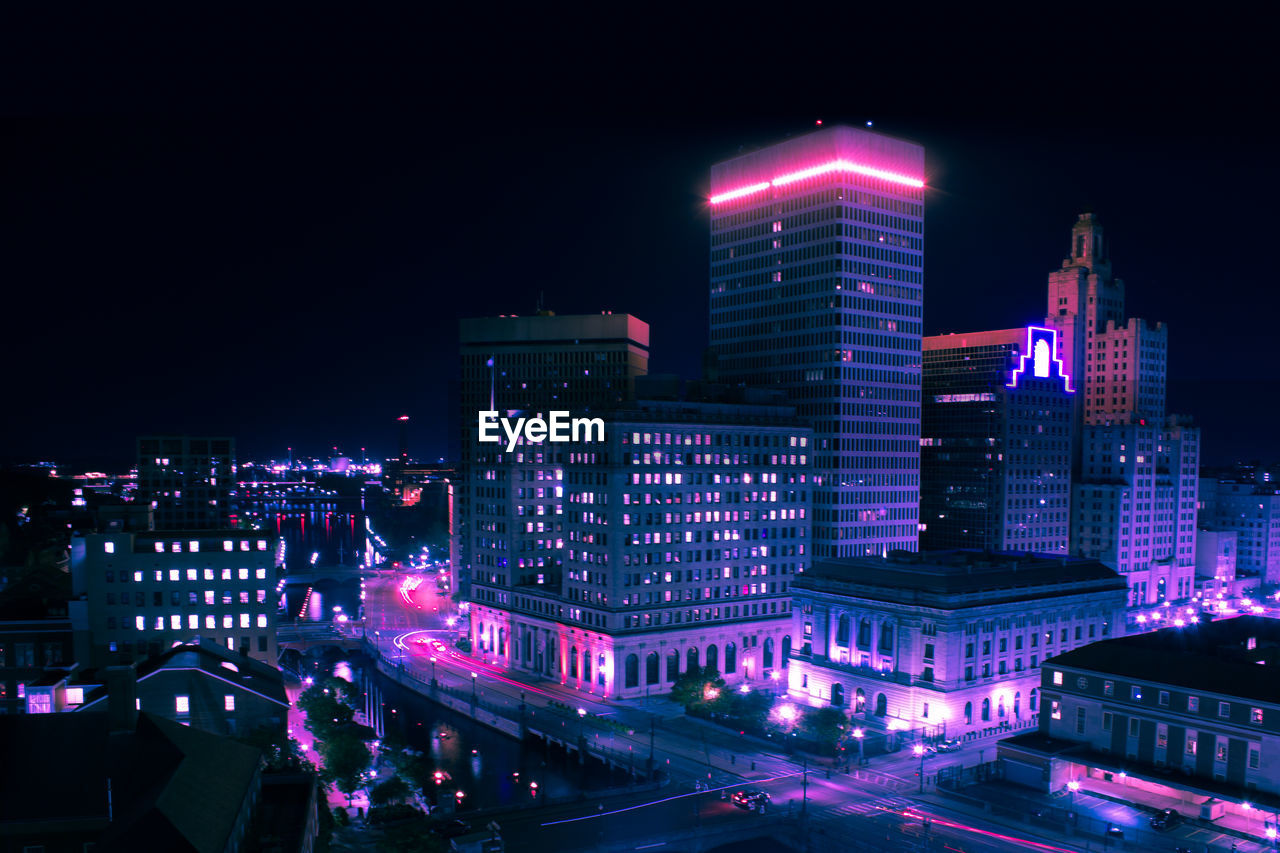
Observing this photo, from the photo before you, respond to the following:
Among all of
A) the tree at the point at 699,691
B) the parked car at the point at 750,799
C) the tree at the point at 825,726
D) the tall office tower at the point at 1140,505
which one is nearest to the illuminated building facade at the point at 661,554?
the tree at the point at 699,691

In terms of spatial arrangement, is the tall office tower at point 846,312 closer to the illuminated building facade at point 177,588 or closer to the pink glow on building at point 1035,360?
the pink glow on building at point 1035,360

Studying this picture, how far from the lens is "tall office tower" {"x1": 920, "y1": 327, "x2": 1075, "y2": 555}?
585 ft

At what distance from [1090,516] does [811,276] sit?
271 ft

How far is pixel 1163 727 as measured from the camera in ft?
293

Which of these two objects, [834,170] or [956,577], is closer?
[956,577]

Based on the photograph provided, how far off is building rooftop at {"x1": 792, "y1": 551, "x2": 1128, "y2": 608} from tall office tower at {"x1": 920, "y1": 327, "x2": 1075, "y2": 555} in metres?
43.4

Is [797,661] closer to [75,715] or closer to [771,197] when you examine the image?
[771,197]

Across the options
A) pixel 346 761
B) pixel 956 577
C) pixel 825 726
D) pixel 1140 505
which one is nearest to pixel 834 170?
pixel 956 577

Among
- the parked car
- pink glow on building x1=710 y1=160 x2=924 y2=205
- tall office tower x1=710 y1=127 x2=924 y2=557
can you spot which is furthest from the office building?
pink glow on building x1=710 y1=160 x2=924 y2=205

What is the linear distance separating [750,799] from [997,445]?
114364 mm

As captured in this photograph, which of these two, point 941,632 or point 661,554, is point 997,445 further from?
point 661,554

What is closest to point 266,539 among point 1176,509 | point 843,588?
point 843,588

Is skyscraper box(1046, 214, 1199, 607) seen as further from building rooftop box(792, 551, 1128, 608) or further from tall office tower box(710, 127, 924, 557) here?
building rooftop box(792, 551, 1128, 608)

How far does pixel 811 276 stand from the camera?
156 m
